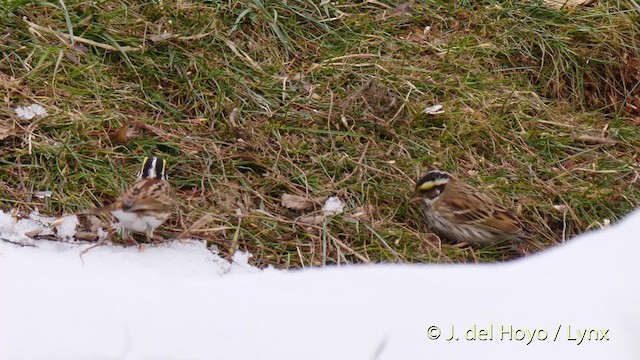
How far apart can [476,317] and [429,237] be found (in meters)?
2.01

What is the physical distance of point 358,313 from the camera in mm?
2701

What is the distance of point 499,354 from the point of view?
8.41 ft

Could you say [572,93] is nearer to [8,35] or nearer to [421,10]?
[421,10]

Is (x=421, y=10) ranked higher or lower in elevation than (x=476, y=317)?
lower

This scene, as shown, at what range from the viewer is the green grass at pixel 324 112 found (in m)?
4.52

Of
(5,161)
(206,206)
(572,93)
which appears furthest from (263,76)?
(572,93)

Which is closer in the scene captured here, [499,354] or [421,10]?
[499,354]

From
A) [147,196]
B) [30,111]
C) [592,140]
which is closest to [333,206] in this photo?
[147,196]

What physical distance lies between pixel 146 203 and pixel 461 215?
5.20 ft

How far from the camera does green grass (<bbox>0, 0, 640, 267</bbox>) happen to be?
4.52 metres

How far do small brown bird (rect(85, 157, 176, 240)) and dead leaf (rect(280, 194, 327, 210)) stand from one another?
0.60 m

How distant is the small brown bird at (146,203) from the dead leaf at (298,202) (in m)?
0.60

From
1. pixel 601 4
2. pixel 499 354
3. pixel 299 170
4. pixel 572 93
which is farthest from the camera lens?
pixel 601 4

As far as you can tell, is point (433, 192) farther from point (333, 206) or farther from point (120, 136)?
point (120, 136)
